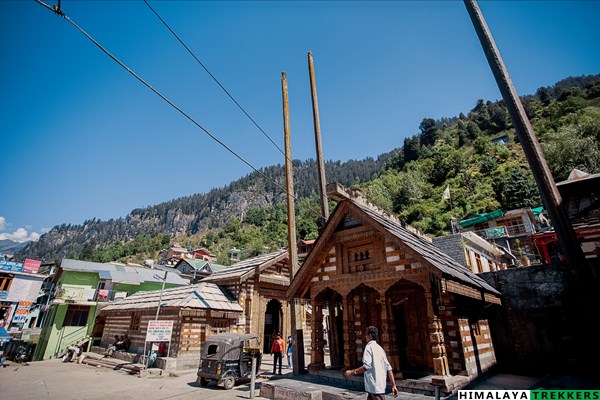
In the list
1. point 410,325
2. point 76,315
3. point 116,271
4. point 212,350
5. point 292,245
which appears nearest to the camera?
point 410,325

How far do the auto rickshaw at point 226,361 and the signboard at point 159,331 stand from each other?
395cm

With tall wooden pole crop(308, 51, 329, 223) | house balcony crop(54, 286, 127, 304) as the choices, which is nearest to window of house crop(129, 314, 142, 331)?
house balcony crop(54, 286, 127, 304)

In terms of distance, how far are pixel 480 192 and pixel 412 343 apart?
65686mm

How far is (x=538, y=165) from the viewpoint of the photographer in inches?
373

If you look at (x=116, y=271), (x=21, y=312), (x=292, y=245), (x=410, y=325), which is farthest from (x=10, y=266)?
(x=410, y=325)

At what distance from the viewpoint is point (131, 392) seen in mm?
11406

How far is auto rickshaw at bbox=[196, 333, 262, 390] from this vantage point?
12.0 m

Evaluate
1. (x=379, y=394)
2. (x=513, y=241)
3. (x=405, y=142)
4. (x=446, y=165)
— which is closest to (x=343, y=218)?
(x=379, y=394)

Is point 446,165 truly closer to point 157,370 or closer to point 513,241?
point 513,241

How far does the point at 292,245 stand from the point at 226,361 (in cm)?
563

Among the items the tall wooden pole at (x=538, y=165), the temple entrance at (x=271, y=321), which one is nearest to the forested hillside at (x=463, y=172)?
the temple entrance at (x=271, y=321)

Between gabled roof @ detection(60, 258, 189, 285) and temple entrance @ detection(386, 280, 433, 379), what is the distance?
103ft

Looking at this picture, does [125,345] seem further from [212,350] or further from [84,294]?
[84,294]

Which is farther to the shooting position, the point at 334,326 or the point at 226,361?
the point at 334,326
